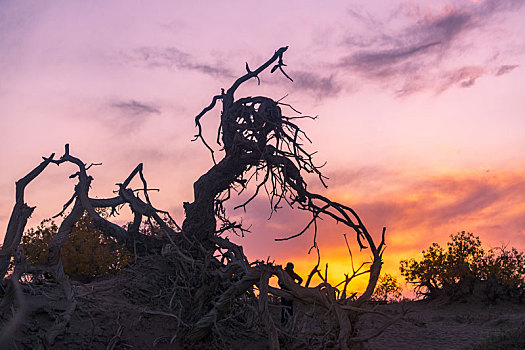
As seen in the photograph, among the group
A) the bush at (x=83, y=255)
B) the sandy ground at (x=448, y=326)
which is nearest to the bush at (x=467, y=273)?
the sandy ground at (x=448, y=326)

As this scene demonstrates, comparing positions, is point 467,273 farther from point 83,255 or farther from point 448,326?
point 83,255

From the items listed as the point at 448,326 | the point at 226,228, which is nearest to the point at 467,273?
the point at 448,326

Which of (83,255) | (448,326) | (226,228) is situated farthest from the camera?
(83,255)

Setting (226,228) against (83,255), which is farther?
(83,255)

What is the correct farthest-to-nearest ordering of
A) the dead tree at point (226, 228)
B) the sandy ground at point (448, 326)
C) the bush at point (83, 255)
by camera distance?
the bush at point (83, 255) < the sandy ground at point (448, 326) < the dead tree at point (226, 228)

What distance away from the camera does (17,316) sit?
6.71 metres

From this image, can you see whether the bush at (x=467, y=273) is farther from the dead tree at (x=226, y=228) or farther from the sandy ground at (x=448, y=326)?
the dead tree at (x=226, y=228)

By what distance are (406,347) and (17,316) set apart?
1007cm

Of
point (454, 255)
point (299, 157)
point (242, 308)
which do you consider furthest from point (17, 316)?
point (454, 255)

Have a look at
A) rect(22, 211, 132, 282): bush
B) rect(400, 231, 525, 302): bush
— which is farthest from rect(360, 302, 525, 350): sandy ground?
rect(22, 211, 132, 282): bush

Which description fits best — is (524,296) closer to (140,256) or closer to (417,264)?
(417,264)

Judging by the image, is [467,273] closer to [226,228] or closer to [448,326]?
[448,326]

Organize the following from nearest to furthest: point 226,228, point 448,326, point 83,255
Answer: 1. point 226,228
2. point 448,326
3. point 83,255

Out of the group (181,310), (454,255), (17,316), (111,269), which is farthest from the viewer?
(454,255)
